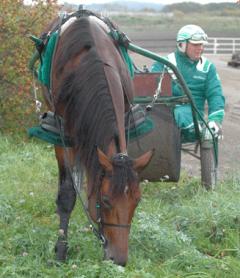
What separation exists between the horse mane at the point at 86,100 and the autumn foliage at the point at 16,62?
4247 millimetres

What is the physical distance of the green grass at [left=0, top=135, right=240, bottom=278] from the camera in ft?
14.9

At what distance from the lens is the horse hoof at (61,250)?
195 inches

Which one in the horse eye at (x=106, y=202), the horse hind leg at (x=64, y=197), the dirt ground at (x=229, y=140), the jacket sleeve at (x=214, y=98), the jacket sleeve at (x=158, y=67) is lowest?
the dirt ground at (x=229, y=140)

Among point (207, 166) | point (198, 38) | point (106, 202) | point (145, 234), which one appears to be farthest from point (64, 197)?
point (198, 38)

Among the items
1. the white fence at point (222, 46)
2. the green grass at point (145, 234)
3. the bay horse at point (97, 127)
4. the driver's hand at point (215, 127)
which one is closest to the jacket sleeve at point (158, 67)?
the driver's hand at point (215, 127)

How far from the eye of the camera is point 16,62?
9336 millimetres

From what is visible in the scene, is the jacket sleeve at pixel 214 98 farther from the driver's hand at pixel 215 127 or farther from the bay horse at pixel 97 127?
the bay horse at pixel 97 127

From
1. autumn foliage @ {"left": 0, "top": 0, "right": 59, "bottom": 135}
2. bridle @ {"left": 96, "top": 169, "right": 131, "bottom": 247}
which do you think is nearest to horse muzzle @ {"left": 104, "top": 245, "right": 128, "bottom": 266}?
bridle @ {"left": 96, "top": 169, "right": 131, "bottom": 247}

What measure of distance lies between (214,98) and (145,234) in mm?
2246


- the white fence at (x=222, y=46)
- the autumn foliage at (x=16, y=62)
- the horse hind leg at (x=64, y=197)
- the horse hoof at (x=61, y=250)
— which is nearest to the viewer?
the horse hoof at (x=61, y=250)

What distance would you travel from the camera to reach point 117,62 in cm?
505

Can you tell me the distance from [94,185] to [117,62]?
109 centimetres

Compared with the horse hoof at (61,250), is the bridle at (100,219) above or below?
above

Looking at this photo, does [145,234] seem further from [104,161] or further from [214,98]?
[214,98]
